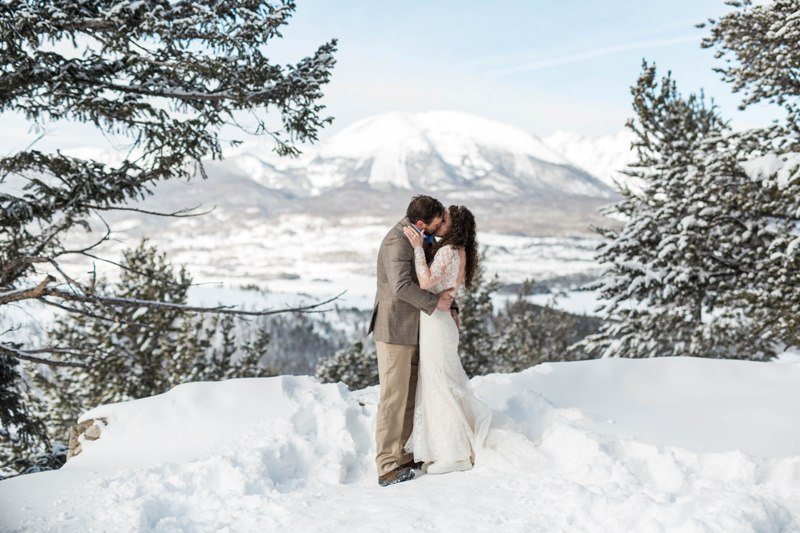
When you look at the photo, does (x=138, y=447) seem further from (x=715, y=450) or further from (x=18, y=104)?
(x=715, y=450)

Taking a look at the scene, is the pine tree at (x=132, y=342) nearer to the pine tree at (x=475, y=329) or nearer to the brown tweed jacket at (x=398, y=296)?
the pine tree at (x=475, y=329)

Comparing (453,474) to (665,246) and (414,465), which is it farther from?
(665,246)

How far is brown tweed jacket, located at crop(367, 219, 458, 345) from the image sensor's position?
17.0 feet

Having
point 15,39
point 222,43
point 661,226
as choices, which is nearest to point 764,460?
point 222,43

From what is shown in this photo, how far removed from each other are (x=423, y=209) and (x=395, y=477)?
222cm

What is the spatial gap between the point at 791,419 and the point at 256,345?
71.8ft

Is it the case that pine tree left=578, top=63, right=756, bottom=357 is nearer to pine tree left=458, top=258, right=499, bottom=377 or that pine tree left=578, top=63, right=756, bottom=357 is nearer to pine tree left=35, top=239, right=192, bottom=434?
pine tree left=458, top=258, right=499, bottom=377

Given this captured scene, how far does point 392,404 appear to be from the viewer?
5.41m

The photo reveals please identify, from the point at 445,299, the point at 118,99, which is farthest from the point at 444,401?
the point at 118,99

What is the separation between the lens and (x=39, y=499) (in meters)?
4.62

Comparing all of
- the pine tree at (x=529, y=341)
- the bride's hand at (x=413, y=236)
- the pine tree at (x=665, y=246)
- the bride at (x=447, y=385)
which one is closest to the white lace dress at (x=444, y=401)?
the bride at (x=447, y=385)

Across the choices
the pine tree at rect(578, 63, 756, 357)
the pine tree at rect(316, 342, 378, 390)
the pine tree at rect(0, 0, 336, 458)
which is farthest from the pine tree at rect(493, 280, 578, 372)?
the pine tree at rect(0, 0, 336, 458)

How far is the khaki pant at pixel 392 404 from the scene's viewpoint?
5.35 meters

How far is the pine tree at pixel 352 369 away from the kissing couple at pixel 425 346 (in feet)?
85.5
